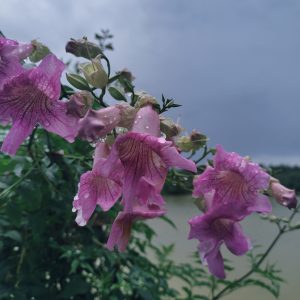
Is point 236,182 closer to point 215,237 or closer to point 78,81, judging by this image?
point 215,237

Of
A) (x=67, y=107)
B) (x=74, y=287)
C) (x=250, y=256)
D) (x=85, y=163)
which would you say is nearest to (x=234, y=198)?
(x=67, y=107)

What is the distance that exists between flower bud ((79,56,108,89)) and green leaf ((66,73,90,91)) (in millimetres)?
24

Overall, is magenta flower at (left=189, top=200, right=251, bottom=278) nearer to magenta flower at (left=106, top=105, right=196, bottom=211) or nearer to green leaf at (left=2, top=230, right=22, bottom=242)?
magenta flower at (left=106, top=105, right=196, bottom=211)

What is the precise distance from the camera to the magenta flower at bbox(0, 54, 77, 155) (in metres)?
0.80

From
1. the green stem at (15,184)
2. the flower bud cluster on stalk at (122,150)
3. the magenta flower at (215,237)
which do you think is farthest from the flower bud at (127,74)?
the green stem at (15,184)

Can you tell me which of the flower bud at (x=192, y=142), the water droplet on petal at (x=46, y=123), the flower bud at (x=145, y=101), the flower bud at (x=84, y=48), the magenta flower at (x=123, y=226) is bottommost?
the magenta flower at (x=123, y=226)

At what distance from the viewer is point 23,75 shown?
0.79m

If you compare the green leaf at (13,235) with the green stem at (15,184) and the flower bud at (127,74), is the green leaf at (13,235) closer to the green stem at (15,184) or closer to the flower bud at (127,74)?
the green stem at (15,184)

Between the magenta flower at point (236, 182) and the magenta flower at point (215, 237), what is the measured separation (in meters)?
0.04

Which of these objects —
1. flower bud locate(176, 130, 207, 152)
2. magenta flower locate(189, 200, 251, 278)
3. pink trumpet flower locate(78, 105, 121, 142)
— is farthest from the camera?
flower bud locate(176, 130, 207, 152)

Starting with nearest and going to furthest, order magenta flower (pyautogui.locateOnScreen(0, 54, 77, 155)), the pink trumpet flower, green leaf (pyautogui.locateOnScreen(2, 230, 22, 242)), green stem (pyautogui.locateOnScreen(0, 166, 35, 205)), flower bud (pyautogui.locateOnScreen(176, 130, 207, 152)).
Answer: the pink trumpet flower
magenta flower (pyautogui.locateOnScreen(0, 54, 77, 155))
flower bud (pyautogui.locateOnScreen(176, 130, 207, 152))
green stem (pyautogui.locateOnScreen(0, 166, 35, 205))
green leaf (pyautogui.locateOnScreen(2, 230, 22, 242))

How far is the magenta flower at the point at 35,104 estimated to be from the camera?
80 centimetres

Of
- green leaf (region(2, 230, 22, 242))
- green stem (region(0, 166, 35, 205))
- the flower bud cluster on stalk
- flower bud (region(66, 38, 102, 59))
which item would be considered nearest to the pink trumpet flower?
the flower bud cluster on stalk

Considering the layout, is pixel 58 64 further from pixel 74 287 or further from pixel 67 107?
pixel 74 287
